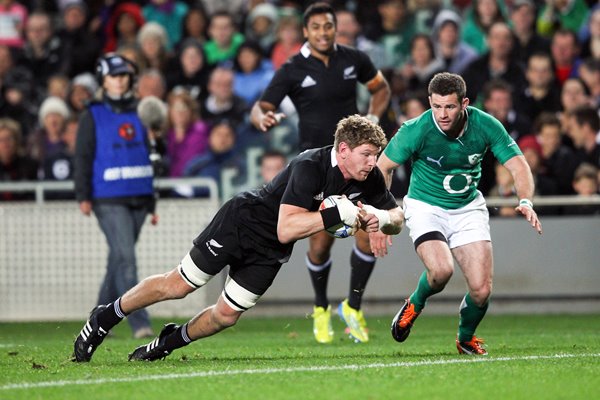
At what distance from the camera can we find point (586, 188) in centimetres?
1463

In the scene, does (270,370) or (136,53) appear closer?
(270,370)

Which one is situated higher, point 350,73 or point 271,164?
point 350,73

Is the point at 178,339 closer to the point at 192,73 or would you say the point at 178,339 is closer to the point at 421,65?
the point at 421,65

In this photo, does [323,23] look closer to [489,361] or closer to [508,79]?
[489,361]

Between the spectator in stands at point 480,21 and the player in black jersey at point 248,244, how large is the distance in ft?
28.8

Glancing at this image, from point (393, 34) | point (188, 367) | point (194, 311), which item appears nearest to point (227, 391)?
point (188, 367)

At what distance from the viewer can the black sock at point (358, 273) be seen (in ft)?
38.0

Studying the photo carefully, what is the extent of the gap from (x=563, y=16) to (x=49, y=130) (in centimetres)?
738

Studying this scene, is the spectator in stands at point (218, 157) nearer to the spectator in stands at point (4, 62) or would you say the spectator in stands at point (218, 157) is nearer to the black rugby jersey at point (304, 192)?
the spectator in stands at point (4, 62)

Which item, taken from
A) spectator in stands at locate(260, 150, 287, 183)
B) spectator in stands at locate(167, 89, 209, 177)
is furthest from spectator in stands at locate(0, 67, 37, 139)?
spectator in stands at locate(260, 150, 287, 183)

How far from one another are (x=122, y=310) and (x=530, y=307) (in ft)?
23.1

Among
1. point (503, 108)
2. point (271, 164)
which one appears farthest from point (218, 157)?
point (503, 108)

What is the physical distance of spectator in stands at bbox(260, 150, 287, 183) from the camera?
1534 centimetres

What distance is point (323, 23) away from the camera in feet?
38.0
